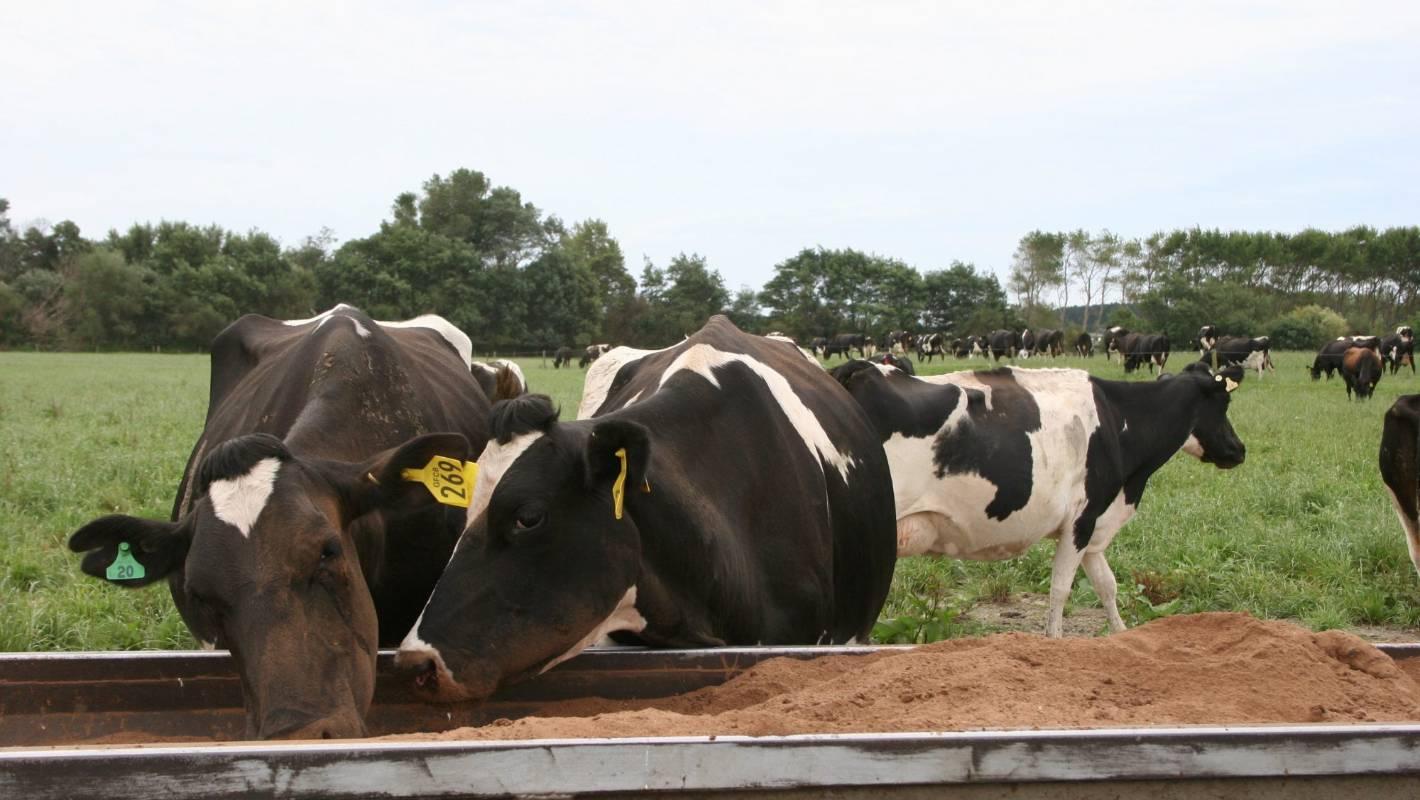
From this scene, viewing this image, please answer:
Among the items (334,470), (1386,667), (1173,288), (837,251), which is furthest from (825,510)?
(837,251)

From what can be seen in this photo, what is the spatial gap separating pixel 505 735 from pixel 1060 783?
0.99 metres

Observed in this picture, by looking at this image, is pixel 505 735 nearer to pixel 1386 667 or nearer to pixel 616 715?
pixel 616 715

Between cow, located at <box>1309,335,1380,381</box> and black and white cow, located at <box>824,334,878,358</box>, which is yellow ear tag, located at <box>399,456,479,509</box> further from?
black and white cow, located at <box>824,334,878,358</box>

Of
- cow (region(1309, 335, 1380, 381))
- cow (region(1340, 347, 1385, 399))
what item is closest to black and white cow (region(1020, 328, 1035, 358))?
cow (region(1309, 335, 1380, 381))

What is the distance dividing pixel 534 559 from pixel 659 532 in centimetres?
48

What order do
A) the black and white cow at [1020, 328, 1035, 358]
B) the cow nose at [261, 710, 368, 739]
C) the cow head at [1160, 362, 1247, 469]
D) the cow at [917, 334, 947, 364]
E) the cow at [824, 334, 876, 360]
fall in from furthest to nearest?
the cow at [824, 334, 876, 360], the cow at [917, 334, 947, 364], the black and white cow at [1020, 328, 1035, 358], the cow head at [1160, 362, 1247, 469], the cow nose at [261, 710, 368, 739]

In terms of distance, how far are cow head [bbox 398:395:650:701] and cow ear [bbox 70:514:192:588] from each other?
2.47 feet

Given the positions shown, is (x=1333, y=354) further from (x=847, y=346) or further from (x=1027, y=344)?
(x=847, y=346)

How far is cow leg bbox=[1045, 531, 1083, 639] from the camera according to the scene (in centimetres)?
721

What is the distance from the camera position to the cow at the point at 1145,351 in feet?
129

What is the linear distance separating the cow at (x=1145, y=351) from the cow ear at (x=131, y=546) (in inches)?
1503

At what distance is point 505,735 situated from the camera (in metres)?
2.15

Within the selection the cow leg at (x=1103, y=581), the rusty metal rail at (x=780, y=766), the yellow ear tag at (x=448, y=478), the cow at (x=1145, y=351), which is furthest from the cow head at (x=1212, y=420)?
the cow at (x=1145, y=351)

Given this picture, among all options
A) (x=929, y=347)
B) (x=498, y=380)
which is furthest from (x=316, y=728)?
(x=929, y=347)
